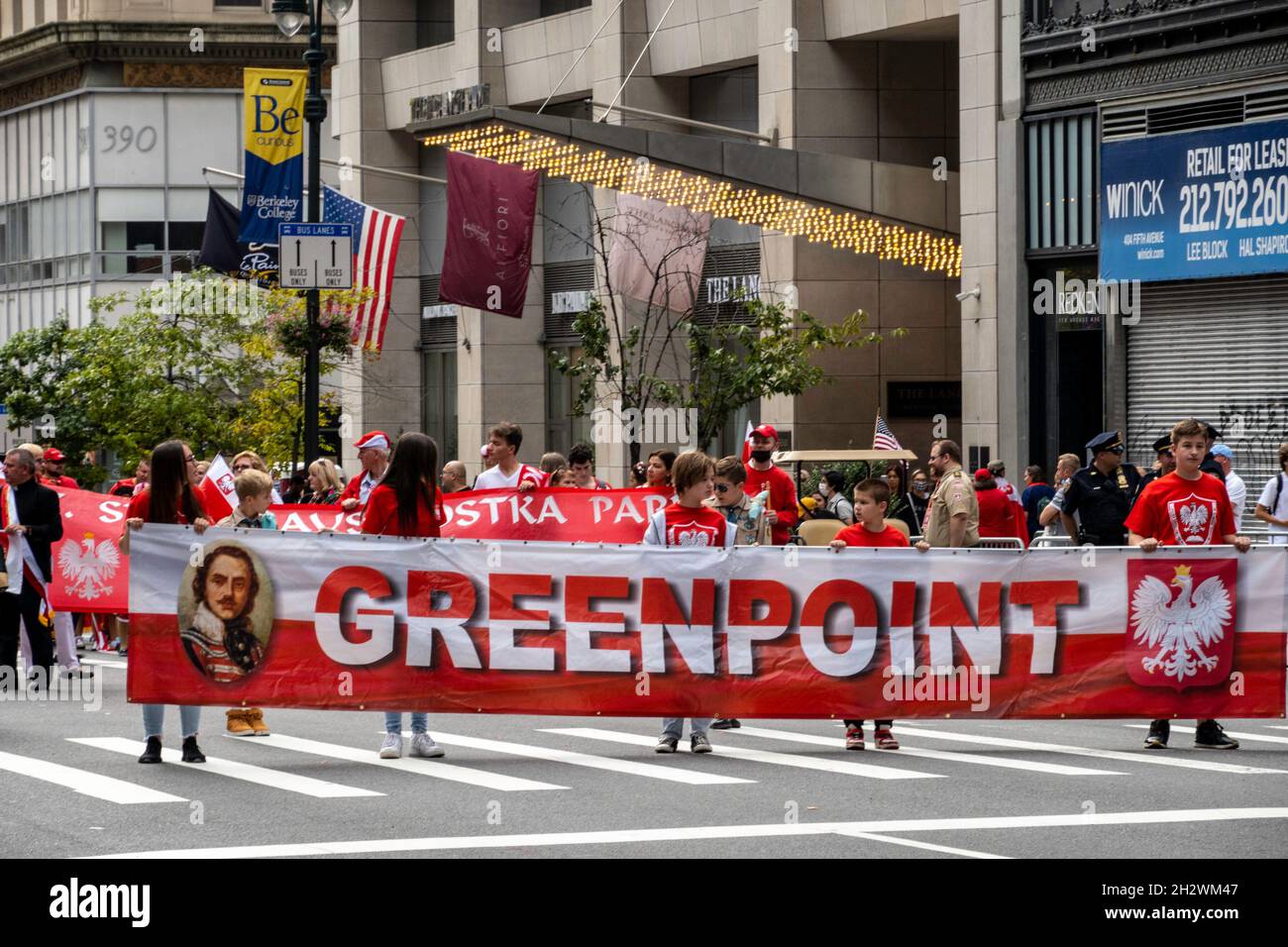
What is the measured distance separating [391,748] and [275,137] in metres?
20.8

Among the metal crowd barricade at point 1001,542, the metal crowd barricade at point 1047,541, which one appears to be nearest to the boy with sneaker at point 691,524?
the metal crowd barricade at point 1001,542

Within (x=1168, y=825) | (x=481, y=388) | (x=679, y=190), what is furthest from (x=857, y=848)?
(x=481, y=388)

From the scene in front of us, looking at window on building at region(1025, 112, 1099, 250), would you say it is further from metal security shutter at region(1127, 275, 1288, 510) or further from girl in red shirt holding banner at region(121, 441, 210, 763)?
girl in red shirt holding banner at region(121, 441, 210, 763)

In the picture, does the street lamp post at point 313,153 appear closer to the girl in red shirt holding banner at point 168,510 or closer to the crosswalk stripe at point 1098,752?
the girl in red shirt holding banner at point 168,510

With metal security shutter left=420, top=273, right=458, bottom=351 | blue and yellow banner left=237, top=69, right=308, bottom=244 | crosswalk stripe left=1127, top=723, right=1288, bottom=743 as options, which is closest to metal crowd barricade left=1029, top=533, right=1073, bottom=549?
crosswalk stripe left=1127, top=723, right=1288, bottom=743

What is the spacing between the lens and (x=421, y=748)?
13.4 meters

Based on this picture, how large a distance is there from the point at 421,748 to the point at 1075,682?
157 inches

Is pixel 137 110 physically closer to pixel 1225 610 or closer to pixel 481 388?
pixel 481 388

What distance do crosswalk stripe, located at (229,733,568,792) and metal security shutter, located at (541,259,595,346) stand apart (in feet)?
94.5

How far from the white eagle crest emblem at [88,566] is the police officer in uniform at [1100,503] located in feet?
27.7

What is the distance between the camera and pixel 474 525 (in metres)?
19.2

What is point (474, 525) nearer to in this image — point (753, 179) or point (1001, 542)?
point (1001, 542)

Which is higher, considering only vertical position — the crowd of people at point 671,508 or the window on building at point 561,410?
the window on building at point 561,410

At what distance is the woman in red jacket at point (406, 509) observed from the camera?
13383 millimetres
